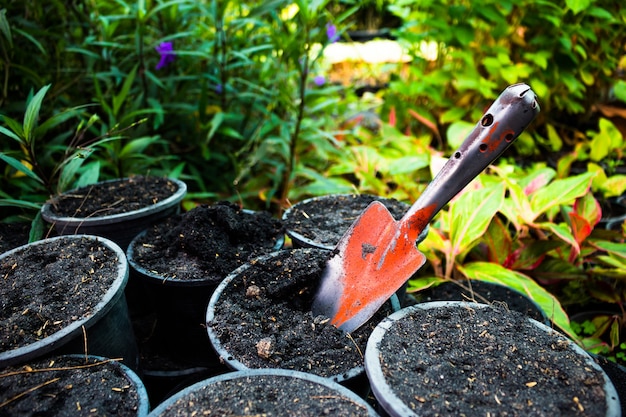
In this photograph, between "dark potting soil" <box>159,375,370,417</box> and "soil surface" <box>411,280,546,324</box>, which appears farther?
"soil surface" <box>411,280,546,324</box>

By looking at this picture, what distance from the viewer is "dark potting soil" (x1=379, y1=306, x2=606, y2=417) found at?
2.98 ft

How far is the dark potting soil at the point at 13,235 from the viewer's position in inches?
64.8

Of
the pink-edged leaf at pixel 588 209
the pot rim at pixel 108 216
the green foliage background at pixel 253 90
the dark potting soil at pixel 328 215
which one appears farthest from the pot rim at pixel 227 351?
the pink-edged leaf at pixel 588 209

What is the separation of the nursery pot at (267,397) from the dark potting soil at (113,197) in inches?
35.7

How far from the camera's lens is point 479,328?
43.9 inches

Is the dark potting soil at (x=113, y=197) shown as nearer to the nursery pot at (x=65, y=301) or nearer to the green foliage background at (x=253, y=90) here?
the green foliage background at (x=253, y=90)

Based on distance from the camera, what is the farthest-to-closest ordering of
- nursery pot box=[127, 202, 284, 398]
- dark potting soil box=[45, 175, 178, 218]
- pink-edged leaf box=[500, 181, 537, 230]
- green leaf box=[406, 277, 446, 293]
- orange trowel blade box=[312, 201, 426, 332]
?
pink-edged leaf box=[500, 181, 537, 230] → green leaf box=[406, 277, 446, 293] → dark potting soil box=[45, 175, 178, 218] → nursery pot box=[127, 202, 284, 398] → orange trowel blade box=[312, 201, 426, 332]

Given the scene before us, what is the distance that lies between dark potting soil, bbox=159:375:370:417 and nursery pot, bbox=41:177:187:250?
2.85 feet

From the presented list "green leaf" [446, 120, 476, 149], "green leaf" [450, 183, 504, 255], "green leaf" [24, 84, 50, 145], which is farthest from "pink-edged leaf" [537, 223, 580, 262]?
"green leaf" [24, 84, 50, 145]

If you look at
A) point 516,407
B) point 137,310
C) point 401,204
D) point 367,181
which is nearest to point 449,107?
point 367,181

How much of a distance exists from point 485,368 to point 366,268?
42cm

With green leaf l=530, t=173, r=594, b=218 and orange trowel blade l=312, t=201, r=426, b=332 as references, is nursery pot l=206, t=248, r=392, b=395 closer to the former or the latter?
orange trowel blade l=312, t=201, r=426, b=332

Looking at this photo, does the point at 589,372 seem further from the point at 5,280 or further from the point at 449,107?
the point at 449,107

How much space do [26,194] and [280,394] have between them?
62.3 inches
